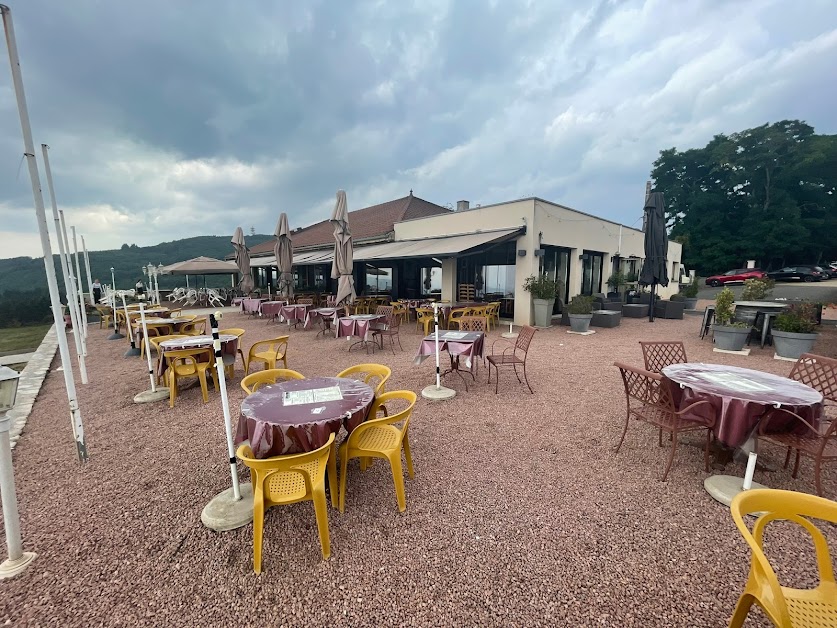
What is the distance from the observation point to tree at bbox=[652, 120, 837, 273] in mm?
31047

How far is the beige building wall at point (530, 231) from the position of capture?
11094mm

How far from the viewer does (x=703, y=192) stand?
118ft

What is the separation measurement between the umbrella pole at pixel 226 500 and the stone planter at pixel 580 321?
9.41 meters

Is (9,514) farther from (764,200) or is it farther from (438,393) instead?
(764,200)

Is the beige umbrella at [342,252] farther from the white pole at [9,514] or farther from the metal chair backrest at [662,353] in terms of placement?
the white pole at [9,514]

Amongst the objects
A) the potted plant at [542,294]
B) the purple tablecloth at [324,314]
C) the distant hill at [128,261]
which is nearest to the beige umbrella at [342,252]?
the purple tablecloth at [324,314]

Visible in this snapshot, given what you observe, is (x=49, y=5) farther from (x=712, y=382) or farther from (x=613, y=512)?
(x=712, y=382)

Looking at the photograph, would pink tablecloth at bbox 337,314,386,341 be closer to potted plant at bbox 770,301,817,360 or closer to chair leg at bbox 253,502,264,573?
chair leg at bbox 253,502,264,573

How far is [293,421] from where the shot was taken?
2607 mm

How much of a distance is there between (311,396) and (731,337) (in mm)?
8970

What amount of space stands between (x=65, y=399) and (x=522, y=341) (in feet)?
24.7

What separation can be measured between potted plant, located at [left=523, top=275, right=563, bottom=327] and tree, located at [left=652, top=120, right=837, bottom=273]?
2688 cm

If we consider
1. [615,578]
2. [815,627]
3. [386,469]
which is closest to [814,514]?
[815,627]

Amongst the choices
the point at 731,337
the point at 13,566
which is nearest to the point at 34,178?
the point at 13,566
